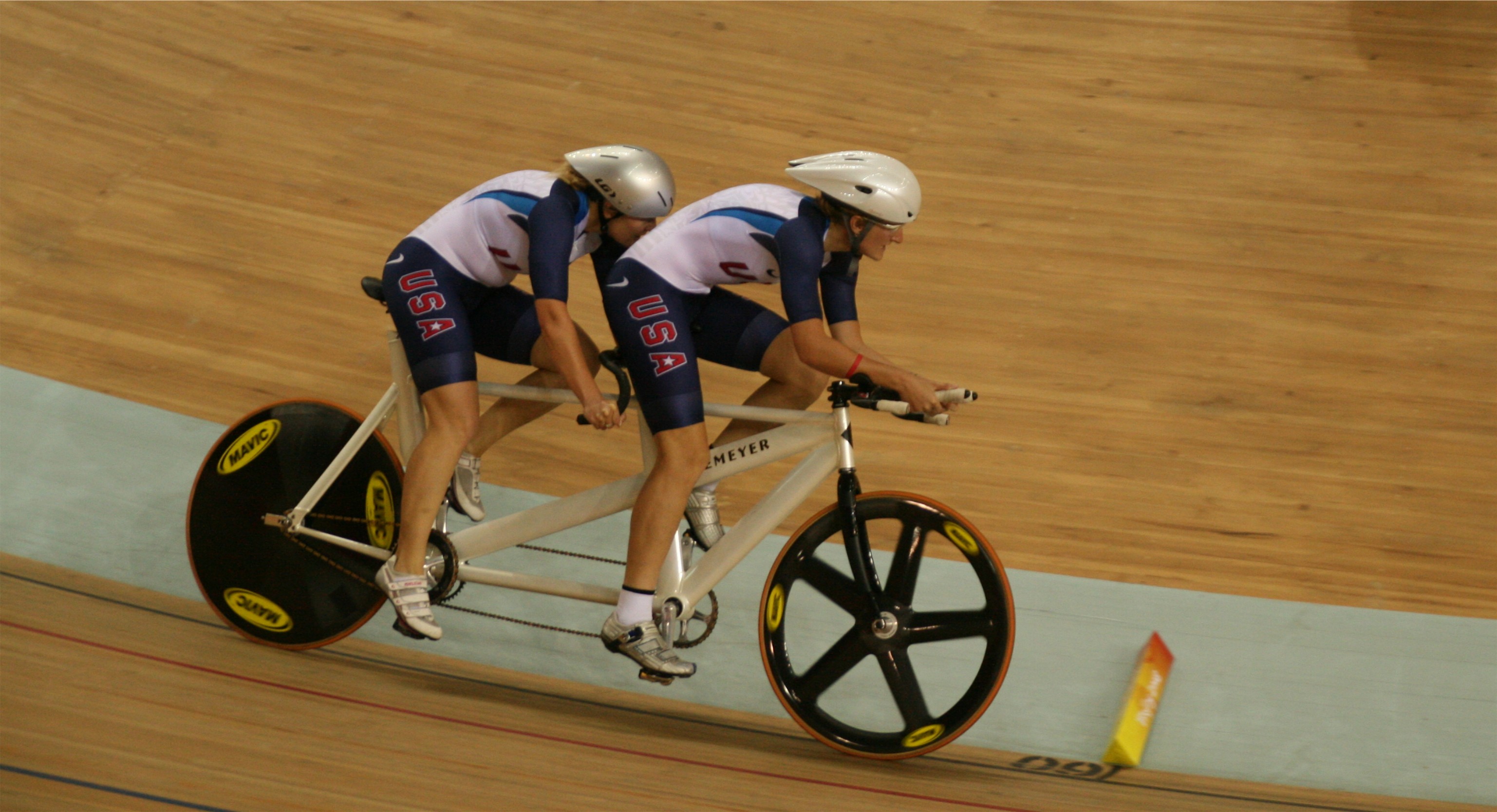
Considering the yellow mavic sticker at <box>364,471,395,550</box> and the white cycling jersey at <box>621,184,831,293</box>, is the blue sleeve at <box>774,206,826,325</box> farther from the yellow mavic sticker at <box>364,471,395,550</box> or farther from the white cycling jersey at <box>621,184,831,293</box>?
the yellow mavic sticker at <box>364,471,395,550</box>

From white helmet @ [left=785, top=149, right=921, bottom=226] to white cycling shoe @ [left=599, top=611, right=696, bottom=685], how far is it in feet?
3.41

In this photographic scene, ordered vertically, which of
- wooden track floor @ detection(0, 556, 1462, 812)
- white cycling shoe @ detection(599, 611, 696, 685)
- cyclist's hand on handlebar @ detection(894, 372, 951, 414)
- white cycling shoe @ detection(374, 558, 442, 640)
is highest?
cyclist's hand on handlebar @ detection(894, 372, 951, 414)

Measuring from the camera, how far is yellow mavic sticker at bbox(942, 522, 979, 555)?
2707mm

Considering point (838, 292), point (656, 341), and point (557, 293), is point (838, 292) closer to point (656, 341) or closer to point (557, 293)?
point (656, 341)

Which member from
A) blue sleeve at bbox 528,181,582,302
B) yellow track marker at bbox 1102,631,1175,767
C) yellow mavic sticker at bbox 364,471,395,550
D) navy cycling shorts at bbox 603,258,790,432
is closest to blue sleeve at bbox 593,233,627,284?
navy cycling shorts at bbox 603,258,790,432

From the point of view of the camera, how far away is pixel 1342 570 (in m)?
3.49

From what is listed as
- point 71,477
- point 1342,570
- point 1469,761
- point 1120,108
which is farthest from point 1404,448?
point 71,477

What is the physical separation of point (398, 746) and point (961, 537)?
1.24 m

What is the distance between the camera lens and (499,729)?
280cm

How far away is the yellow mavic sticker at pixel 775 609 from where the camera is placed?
2.85 meters

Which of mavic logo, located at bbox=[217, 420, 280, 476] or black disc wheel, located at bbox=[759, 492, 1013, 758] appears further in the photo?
mavic logo, located at bbox=[217, 420, 280, 476]

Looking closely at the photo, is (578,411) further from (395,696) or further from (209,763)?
(209,763)

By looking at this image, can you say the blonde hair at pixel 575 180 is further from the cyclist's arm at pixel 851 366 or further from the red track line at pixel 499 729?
the red track line at pixel 499 729

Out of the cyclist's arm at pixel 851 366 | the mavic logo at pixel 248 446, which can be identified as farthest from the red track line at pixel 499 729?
the cyclist's arm at pixel 851 366
